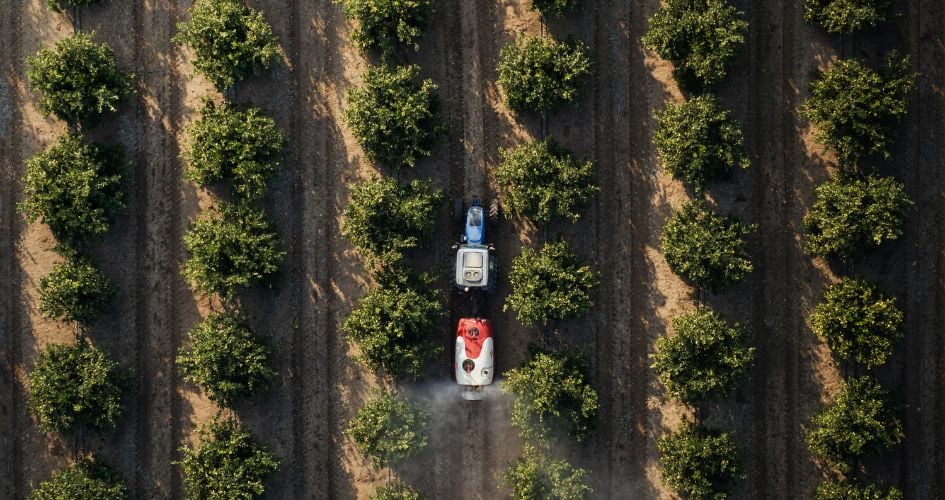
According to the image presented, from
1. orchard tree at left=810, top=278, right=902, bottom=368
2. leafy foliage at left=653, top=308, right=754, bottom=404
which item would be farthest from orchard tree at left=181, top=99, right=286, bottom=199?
orchard tree at left=810, top=278, right=902, bottom=368

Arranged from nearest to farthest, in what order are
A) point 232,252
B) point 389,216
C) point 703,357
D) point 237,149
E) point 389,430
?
point 237,149 → point 232,252 → point 703,357 → point 389,216 → point 389,430

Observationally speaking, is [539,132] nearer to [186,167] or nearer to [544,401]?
[544,401]

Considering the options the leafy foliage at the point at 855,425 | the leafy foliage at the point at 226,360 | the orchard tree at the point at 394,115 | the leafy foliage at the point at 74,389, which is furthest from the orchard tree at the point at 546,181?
the leafy foliage at the point at 74,389

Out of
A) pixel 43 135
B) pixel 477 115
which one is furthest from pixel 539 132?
pixel 43 135

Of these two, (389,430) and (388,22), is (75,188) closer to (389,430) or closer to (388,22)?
(388,22)

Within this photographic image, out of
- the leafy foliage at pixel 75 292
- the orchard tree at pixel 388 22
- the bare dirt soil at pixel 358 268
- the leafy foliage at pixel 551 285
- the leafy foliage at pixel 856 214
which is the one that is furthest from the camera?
the bare dirt soil at pixel 358 268

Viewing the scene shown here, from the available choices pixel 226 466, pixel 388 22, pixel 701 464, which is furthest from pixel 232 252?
pixel 701 464

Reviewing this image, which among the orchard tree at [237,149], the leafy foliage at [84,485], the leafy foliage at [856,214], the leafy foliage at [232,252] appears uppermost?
the orchard tree at [237,149]

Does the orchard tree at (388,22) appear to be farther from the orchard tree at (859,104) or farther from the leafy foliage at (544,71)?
the orchard tree at (859,104)
